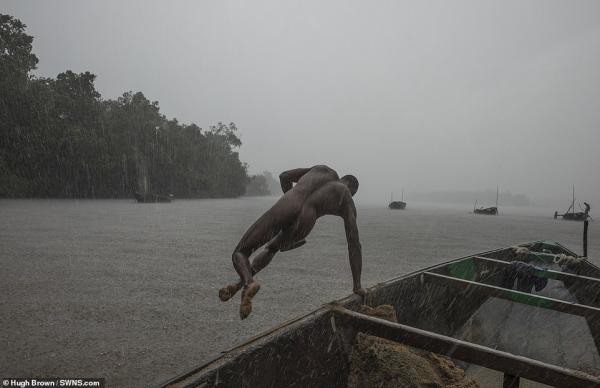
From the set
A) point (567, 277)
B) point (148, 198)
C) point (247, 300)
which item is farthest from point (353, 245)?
point (148, 198)

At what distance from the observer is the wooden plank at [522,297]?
10.7ft

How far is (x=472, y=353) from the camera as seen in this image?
2283 mm

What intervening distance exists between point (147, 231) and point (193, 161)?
2094 inches

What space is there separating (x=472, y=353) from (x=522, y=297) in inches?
70.0

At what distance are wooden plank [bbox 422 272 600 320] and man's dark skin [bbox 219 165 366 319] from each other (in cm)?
124

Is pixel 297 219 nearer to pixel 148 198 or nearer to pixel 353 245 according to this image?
pixel 353 245

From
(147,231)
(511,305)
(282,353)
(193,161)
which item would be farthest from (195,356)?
(193,161)

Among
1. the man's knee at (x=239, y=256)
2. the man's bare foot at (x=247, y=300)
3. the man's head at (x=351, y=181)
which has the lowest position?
the man's bare foot at (x=247, y=300)

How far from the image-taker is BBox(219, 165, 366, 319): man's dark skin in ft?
10.0

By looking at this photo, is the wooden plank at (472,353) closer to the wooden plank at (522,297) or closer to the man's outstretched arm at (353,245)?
the man's outstretched arm at (353,245)

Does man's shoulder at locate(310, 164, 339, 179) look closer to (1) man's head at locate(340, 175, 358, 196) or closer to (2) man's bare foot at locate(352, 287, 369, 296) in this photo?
(1) man's head at locate(340, 175, 358, 196)

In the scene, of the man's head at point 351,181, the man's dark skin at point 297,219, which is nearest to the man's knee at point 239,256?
the man's dark skin at point 297,219

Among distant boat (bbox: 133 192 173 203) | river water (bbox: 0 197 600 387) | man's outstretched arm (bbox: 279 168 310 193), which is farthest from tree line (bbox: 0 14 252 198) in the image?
man's outstretched arm (bbox: 279 168 310 193)

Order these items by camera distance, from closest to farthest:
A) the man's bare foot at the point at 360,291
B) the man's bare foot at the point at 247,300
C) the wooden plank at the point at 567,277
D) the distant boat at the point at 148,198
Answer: the man's bare foot at the point at 247,300 < the man's bare foot at the point at 360,291 < the wooden plank at the point at 567,277 < the distant boat at the point at 148,198
